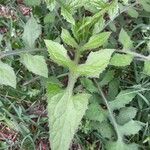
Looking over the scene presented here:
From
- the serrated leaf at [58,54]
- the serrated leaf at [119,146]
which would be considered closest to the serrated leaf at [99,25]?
the serrated leaf at [58,54]

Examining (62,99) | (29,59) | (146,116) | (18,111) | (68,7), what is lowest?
(146,116)

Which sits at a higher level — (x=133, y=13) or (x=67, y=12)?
(x=67, y=12)

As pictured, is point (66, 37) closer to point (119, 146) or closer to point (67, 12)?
point (67, 12)

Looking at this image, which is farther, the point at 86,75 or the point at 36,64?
the point at 36,64

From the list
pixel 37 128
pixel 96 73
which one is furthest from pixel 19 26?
pixel 96 73

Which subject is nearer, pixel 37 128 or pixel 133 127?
pixel 133 127

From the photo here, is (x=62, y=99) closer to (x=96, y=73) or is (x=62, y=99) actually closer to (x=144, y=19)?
(x=96, y=73)

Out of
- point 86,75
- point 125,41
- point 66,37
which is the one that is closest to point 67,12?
point 66,37
